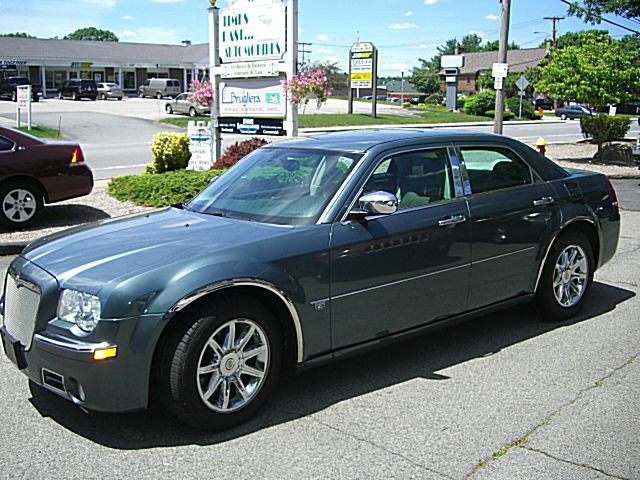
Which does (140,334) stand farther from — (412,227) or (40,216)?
(40,216)

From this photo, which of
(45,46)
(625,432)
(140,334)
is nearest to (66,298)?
(140,334)

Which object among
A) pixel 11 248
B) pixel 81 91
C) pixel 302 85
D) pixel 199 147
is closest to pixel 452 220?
pixel 11 248

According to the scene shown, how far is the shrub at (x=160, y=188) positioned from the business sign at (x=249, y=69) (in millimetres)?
2591

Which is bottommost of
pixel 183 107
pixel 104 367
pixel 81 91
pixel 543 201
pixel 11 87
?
pixel 104 367

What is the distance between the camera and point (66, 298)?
388 cm

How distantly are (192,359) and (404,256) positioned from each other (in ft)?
5.41

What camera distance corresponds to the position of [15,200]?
9789mm

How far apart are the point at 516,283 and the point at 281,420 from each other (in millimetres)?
2413

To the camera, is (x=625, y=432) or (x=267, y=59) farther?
(x=267, y=59)

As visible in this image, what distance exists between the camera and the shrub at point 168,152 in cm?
1463

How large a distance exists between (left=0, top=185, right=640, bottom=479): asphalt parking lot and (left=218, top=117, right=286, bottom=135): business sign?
9515 mm

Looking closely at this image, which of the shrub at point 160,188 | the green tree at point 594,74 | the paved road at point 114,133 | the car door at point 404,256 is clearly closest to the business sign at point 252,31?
the shrub at point 160,188

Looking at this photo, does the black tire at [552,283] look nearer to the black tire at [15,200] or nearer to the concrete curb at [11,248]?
the concrete curb at [11,248]

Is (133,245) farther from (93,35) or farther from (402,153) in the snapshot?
(93,35)
